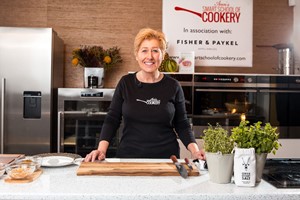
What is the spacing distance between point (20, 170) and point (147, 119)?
90 cm

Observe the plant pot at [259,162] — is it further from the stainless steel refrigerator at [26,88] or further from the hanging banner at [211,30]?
the hanging banner at [211,30]

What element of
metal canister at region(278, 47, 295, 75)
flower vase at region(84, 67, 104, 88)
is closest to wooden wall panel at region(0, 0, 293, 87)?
flower vase at region(84, 67, 104, 88)

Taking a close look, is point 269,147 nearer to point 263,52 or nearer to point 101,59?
point 101,59

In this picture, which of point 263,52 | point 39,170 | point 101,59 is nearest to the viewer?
point 39,170

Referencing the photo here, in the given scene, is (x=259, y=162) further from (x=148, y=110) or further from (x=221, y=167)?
(x=148, y=110)

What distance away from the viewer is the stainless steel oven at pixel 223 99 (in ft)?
12.0

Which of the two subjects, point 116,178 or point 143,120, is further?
point 143,120

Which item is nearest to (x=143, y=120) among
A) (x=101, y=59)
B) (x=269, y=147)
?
(x=269, y=147)

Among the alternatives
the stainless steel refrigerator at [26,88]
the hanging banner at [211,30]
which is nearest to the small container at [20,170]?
the stainless steel refrigerator at [26,88]

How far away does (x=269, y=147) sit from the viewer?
1.48m

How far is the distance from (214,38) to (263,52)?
0.63 m

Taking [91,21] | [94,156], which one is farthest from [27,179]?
[91,21]

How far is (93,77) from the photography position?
151 inches

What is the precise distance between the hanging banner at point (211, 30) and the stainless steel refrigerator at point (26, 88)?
1.41m
